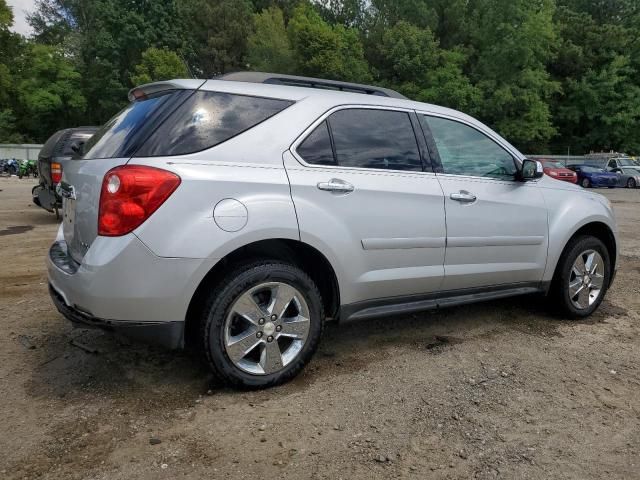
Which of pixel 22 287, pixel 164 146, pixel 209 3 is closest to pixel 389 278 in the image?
pixel 164 146

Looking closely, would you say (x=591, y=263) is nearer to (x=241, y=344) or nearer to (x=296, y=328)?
(x=296, y=328)

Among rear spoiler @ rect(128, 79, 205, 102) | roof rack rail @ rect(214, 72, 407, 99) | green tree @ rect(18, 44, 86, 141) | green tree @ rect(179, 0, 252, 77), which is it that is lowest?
rear spoiler @ rect(128, 79, 205, 102)

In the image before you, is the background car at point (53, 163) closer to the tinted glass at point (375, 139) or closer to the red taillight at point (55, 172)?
the red taillight at point (55, 172)

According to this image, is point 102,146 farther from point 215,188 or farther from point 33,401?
point 33,401

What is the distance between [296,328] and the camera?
3.10m

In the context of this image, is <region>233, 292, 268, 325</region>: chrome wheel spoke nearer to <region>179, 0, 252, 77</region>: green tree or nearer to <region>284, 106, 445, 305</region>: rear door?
<region>284, 106, 445, 305</region>: rear door

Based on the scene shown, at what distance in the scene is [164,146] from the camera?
2.85m

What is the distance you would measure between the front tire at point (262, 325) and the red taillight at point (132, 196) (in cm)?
56

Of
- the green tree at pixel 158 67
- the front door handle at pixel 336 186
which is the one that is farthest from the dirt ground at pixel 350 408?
the green tree at pixel 158 67

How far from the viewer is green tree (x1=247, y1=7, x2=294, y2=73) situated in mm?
40062

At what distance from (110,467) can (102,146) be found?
6.03ft

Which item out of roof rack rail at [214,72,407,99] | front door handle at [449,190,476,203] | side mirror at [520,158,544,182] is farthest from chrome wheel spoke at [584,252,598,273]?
roof rack rail at [214,72,407,99]

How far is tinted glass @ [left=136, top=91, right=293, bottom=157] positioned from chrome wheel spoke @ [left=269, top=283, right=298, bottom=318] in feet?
2.93

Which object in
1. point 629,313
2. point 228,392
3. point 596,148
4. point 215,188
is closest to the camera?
point 215,188
